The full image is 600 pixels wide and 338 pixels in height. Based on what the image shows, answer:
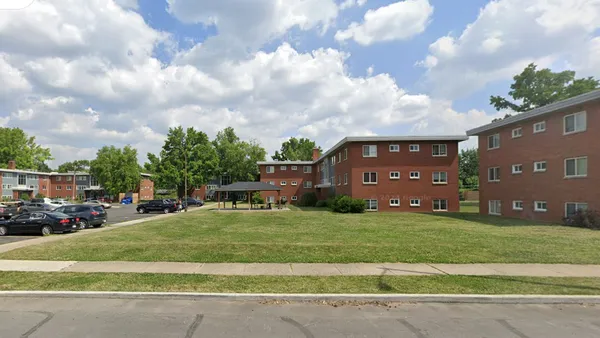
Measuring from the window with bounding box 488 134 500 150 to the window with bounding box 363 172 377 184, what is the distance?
9.93 metres

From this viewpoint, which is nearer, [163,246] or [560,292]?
[560,292]

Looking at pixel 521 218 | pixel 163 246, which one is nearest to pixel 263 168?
pixel 521 218

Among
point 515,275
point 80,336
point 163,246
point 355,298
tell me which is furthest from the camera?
point 163,246

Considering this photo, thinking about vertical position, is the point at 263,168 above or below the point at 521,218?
above

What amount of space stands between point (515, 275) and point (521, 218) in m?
19.2

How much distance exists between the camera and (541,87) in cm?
4859

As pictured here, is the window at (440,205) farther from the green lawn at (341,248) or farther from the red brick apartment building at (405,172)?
the green lawn at (341,248)

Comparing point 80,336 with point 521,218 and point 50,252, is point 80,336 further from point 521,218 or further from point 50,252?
point 521,218

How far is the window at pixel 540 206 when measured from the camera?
905 inches

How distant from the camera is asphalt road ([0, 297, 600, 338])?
5359 mm

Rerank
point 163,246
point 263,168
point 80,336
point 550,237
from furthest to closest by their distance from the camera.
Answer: point 263,168
point 550,237
point 163,246
point 80,336

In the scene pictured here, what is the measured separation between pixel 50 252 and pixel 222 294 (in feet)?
27.8

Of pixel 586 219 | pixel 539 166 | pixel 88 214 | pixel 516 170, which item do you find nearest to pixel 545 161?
pixel 539 166

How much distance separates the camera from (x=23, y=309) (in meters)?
6.48
